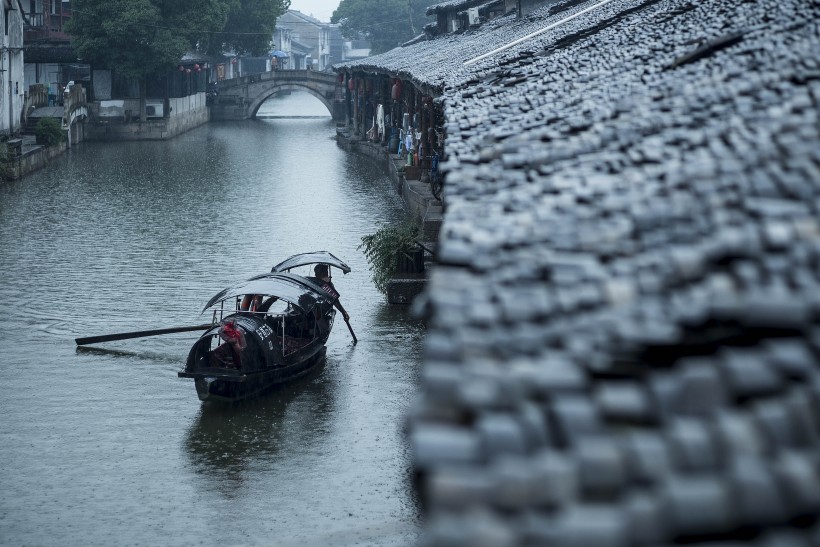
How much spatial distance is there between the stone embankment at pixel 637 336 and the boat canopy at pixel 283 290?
32.9 ft

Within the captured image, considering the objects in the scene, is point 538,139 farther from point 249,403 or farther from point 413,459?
point 249,403

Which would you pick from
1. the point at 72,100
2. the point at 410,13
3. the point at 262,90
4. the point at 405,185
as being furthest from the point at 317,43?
the point at 405,185

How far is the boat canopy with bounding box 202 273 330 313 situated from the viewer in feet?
53.3

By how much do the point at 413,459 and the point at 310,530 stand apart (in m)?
2.00

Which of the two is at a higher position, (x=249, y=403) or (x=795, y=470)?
(x=795, y=470)

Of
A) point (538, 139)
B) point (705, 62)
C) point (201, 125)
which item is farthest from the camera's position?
point (201, 125)

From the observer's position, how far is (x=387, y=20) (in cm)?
9488

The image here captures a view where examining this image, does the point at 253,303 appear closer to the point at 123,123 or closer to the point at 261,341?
the point at 261,341

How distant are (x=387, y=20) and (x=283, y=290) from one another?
81.1 metres

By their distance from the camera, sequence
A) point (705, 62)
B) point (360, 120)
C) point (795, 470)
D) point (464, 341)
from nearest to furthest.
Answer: point (795, 470) → point (464, 341) → point (705, 62) → point (360, 120)

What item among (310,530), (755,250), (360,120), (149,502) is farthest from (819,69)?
(360,120)

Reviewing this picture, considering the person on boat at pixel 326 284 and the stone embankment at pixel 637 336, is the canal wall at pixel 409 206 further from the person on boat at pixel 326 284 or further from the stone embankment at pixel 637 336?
the stone embankment at pixel 637 336

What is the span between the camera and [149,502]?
40.1ft

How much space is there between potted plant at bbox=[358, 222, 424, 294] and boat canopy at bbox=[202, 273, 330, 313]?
275 centimetres
